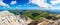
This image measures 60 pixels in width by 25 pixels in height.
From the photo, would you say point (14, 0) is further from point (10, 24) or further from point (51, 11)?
point (51, 11)

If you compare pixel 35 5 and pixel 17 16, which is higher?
pixel 35 5

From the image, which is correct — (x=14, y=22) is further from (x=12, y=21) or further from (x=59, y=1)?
(x=59, y=1)

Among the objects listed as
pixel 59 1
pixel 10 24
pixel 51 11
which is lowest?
pixel 10 24

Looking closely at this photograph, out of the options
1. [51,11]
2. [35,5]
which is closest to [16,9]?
[35,5]

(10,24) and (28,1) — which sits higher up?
(28,1)

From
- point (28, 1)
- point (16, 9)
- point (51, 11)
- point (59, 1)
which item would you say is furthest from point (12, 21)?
point (59, 1)

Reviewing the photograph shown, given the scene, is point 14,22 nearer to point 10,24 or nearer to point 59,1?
point 10,24
